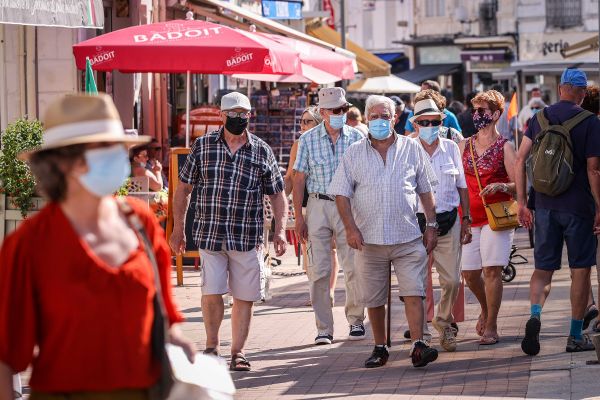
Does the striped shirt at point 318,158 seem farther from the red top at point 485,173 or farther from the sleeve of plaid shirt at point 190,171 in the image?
the sleeve of plaid shirt at point 190,171

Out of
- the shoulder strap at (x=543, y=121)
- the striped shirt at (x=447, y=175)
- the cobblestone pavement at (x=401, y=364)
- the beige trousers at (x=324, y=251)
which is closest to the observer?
the cobblestone pavement at (x=401, y=364)

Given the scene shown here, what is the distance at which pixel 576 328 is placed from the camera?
10281mm

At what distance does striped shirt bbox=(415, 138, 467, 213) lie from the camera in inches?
417

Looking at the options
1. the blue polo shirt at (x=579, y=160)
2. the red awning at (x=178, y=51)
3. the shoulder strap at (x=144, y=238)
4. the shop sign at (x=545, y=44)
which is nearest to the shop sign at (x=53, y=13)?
the red awning at (x=178, y=51)

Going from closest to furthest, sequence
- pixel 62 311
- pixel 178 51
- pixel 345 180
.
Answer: pixel 62 311, pixel 345 180, pixel 178 51

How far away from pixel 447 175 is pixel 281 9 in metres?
17.0

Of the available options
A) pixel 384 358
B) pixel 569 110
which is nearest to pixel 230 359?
pixel 384 358

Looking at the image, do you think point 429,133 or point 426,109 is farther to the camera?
point 426,109

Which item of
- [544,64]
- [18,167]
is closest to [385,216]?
[18,167]

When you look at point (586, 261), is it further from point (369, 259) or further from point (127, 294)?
point (127, 294)

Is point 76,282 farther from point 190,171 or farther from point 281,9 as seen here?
point 281,9

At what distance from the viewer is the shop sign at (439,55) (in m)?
60.3

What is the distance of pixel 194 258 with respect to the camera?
16.6m

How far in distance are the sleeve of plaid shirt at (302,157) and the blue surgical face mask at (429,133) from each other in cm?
114
